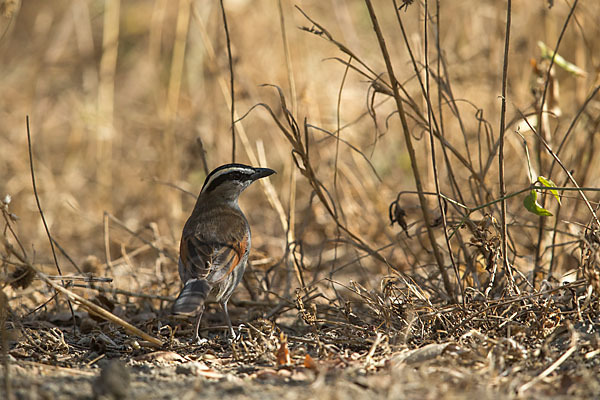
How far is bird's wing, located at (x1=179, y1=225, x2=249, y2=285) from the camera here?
5.05 m

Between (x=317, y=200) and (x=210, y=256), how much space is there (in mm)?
3746

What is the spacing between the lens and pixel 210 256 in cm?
516

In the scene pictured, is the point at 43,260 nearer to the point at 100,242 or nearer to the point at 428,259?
the point at 100,242

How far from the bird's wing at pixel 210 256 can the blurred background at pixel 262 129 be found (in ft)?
2.52

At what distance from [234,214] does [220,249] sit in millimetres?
710

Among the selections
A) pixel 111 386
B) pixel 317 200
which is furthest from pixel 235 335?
pixel 317 200

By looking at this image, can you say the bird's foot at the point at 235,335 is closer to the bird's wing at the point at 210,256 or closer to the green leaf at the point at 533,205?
the bird's wing at the point at 210,256

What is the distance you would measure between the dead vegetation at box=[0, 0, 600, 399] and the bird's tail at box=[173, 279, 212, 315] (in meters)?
0.31

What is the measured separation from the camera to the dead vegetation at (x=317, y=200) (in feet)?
13.3

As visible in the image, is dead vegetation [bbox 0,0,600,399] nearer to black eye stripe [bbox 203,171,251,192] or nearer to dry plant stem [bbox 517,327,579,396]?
dry plant stem [bbox 517,327,579,396]

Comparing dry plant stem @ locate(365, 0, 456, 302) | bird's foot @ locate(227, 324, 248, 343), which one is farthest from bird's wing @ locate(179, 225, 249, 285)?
dry plant stem @ locate(365, 0, 456, 302)

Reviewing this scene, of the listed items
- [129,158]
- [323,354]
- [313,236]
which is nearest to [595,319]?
[323,354]

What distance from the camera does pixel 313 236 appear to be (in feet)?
28.5

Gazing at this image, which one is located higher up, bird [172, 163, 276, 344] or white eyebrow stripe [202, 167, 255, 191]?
white eyebrow stripe [202, 167, 255, 191]
